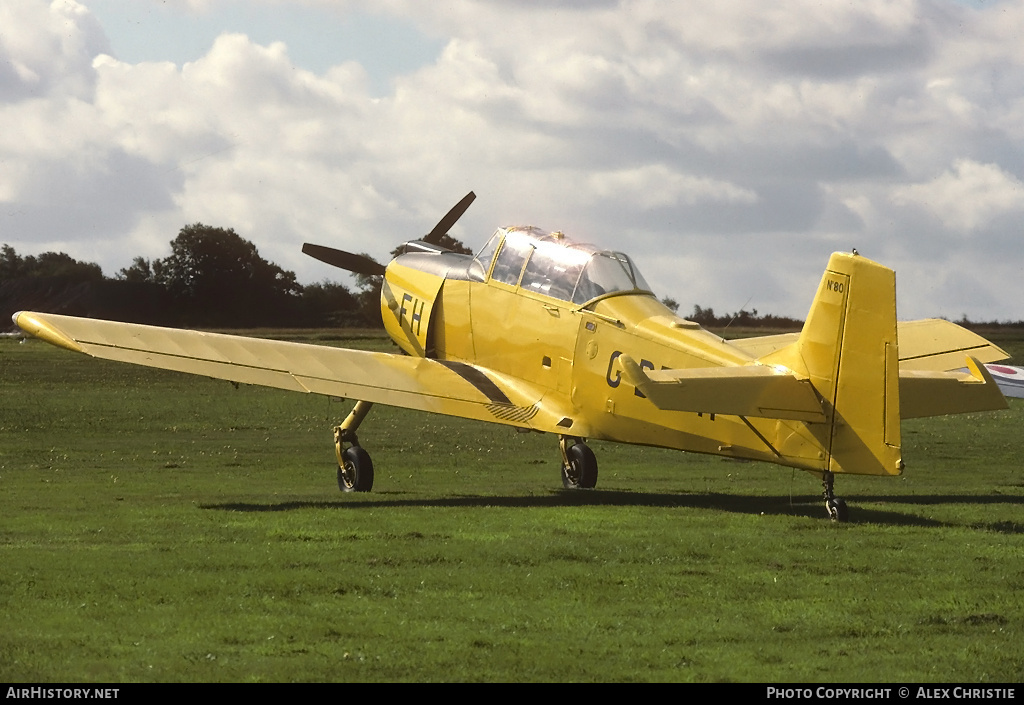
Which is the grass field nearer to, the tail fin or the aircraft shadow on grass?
the aircraft shadow on grass

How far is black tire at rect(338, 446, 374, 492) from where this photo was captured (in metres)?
16.2

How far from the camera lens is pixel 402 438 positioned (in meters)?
24.0

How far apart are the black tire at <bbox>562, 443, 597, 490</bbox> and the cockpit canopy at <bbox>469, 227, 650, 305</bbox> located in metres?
2.21

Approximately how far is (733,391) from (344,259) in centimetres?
1011

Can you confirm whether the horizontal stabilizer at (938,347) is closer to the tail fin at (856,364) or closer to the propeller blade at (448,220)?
the tail fin at (856,364)

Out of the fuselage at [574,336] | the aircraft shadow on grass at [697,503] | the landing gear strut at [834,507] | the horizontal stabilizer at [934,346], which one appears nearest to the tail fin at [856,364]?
the fuselage at [574,336]

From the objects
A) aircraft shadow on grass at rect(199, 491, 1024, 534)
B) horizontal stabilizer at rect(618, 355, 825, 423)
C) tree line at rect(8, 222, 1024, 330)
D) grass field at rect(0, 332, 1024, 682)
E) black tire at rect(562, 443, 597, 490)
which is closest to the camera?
grass field at rect(0, 332, 1024, 682)

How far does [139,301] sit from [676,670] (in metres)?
44.7

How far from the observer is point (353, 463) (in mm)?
16297

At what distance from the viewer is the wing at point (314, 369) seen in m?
15.2

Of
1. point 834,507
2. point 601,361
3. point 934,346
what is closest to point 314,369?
point 601,361

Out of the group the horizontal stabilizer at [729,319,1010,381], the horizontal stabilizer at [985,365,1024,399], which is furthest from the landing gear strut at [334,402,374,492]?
the horizontal stabilizer at [985,365,1024,399]

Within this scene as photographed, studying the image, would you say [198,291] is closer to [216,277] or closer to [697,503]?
[216,277]
